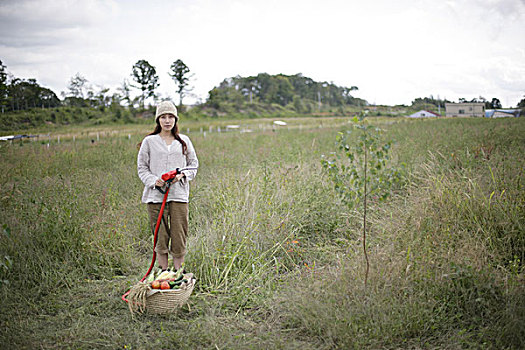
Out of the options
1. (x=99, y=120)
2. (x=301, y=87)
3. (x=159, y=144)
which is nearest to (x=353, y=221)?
(x=159, y=144)

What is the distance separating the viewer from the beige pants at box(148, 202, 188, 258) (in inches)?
145

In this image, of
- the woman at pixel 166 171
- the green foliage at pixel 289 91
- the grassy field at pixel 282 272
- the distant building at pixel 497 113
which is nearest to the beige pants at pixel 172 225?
the woman at pixel 166 171

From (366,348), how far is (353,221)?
2.73 m

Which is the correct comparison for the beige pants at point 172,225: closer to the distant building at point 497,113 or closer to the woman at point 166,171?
the woman at point 166,171

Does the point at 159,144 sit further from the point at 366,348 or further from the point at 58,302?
the point at 366,348

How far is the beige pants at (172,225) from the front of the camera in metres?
3.69

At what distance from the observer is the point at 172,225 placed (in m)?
3.70

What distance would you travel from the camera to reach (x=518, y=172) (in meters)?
4.95

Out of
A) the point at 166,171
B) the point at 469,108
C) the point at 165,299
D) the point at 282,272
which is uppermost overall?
the point at 469,108

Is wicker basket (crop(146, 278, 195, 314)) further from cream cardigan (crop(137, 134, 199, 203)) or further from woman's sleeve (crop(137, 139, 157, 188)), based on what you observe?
woman's sleeve (crop(137, 139, 157, 188))

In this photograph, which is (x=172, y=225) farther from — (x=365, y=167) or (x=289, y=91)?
(x=289, y=91)

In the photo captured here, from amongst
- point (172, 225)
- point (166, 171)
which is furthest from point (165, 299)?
point (166, 171)

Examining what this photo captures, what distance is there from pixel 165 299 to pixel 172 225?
0.76m

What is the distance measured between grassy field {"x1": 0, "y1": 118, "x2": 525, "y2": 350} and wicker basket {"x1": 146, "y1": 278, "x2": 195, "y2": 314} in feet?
0.30
